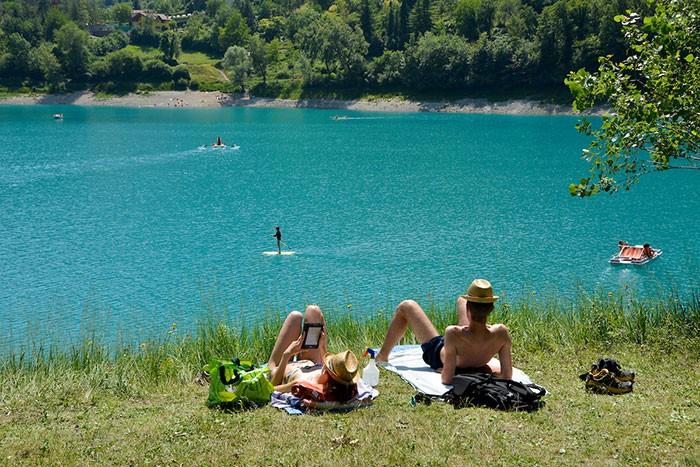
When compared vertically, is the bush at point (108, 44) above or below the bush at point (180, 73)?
above

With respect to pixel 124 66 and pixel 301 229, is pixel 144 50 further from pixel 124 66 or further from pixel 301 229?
pixel 301 229

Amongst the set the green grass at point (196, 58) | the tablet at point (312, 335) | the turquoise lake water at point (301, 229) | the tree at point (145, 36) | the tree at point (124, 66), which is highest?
the tree at point (145, 36)

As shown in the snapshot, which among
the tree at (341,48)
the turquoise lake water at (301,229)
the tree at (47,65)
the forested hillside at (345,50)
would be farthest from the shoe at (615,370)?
the tree at (47,65)

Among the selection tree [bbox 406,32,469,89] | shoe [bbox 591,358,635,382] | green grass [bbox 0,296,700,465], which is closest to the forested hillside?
tree [bbox 406,32,469,89]

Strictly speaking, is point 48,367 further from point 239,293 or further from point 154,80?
point 154,80

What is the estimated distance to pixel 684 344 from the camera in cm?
1038

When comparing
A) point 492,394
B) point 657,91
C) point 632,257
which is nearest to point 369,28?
point 632,257

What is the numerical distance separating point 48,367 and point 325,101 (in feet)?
400

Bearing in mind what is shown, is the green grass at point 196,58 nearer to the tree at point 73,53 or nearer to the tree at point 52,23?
the tree at point 73,53

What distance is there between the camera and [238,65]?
142875mm

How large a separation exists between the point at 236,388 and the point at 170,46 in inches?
6630

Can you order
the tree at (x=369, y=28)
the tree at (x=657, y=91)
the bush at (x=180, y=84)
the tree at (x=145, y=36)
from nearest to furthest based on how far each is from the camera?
1. the tree at (x=657, y=91)
2. the bush at (x=180, y=84)
3. the tree at (x=369, y=28)
4. the tree at (x=145, y=36)

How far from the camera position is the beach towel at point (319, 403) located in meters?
7.84

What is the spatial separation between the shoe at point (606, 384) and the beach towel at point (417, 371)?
71cm
